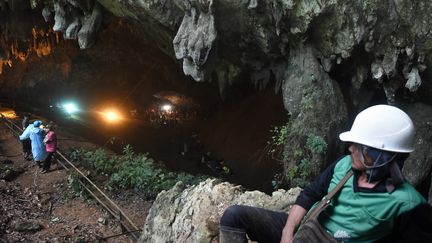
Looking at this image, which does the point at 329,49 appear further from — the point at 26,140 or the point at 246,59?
the point at 26,140

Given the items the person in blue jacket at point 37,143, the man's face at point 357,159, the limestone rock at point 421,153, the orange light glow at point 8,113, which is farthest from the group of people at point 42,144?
the man's face at point 357,159

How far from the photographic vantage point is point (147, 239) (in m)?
6.09

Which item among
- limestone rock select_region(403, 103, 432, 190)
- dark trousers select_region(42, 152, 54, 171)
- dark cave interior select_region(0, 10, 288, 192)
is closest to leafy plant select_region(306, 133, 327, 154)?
→ limestone rock select_region(403, 103, 432, 190)

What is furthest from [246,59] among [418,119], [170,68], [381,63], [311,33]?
[170,68]

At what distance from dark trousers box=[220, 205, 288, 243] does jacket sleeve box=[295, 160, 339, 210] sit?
408 millimetres

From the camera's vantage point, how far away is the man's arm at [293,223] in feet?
10.3

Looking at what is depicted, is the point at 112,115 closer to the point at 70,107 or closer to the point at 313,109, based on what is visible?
the point at 70,107

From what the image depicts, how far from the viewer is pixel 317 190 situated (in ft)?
10.2

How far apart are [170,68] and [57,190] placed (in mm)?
14036

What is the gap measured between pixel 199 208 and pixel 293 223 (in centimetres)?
255

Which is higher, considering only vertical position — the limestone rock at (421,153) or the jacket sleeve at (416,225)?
the jacket sleeve at (416,225)

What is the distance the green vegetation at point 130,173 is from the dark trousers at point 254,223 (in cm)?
947

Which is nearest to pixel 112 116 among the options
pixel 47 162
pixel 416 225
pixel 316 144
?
pixel 47 162

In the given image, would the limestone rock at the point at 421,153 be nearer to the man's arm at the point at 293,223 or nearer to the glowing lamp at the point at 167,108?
the man's arm at the point at 293,223
